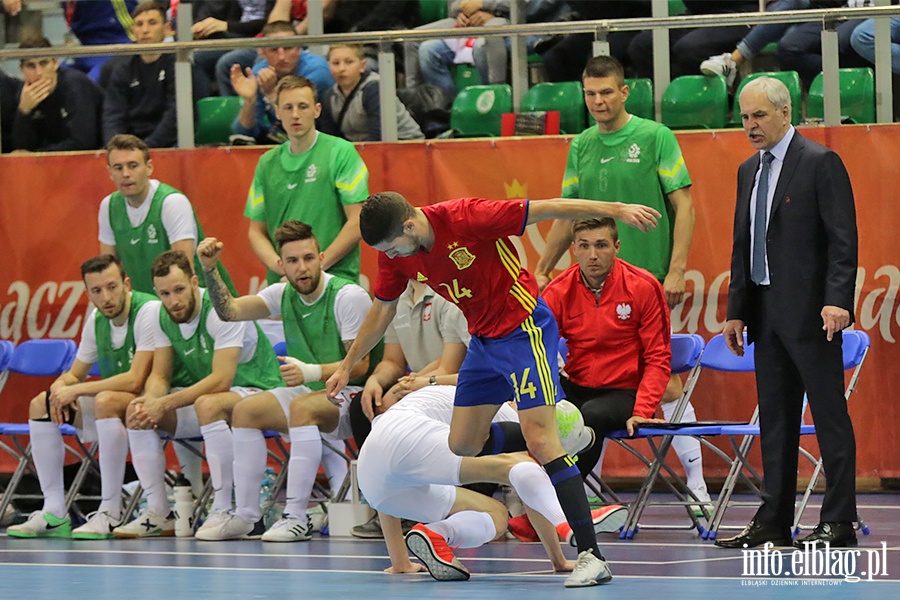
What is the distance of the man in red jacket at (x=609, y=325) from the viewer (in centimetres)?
856

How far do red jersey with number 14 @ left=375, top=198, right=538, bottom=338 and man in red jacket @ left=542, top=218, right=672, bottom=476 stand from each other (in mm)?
2035

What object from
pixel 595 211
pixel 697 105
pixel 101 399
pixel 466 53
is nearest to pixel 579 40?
pixel 466 53

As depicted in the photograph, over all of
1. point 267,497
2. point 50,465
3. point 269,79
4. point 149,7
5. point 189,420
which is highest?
point 149,7

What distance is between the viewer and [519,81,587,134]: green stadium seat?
10.5 meters

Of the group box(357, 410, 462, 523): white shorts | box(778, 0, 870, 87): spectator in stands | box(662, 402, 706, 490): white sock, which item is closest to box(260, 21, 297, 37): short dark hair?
box(778, 0, 870, 87): spectator in stands

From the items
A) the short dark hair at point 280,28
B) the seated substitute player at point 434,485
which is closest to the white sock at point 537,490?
the seated substitute player at point 434,485

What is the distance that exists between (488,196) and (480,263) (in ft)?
13.0

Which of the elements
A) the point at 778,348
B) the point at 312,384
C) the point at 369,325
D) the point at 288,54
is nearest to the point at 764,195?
the point at 778,348

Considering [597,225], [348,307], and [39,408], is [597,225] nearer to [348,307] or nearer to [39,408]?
[348,307]

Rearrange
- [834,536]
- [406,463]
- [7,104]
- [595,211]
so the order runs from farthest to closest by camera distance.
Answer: [7,104], [834,536], [406,463], [595,211]

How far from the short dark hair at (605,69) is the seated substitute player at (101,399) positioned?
3.32m

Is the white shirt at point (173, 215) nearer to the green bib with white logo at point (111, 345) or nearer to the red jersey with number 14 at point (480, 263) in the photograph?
the green bib with white logo at point (111, 345)

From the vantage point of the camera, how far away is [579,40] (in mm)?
10594

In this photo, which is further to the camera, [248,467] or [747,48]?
[747,48]
